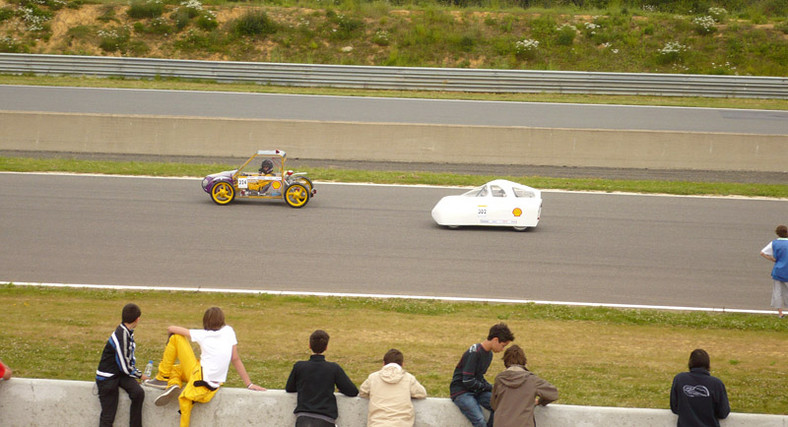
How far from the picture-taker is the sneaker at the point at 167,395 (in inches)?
279

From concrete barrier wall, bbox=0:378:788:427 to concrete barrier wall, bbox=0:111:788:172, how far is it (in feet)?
54.1

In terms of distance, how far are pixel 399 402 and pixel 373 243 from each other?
9173mm

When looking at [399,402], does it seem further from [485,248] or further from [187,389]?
[485,248]

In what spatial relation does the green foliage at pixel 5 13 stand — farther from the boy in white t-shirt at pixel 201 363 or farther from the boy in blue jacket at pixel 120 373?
the boy in white t-shirt at pixel 201 363

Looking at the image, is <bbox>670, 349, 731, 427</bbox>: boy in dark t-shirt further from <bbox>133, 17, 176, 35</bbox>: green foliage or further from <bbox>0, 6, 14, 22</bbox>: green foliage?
<bbox>0, 6, 14, 22</bbox>: green foliage

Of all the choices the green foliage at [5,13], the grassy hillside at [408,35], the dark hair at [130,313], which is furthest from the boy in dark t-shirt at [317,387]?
the green foliage at [5,13]

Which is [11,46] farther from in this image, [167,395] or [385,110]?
[167,395]

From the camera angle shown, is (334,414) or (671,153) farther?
(671,153)

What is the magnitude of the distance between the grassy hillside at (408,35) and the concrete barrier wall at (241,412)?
32.2 metres

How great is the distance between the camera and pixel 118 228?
1656 centimetres

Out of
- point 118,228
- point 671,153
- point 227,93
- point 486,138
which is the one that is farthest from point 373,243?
point 227,93

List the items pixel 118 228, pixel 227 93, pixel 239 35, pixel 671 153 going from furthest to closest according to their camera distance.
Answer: pixel 239 35, pixel 227 93, pixel 671 153, pixel 118 228

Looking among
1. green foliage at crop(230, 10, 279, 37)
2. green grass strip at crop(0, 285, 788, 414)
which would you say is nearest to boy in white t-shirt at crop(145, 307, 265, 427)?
green grass strip at crop(0, 285, 788, 414)

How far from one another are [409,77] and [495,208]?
60.4ft
